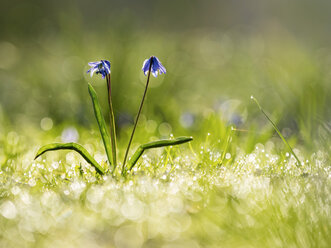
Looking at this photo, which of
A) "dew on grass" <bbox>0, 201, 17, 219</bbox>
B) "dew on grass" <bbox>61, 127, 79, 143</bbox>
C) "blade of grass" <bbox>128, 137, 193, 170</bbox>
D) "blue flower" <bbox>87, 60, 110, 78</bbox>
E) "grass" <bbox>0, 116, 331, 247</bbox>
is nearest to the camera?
"grass" <bbox>0, 116, 331, 247</bbox>

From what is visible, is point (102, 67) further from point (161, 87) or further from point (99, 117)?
point (161, 87)

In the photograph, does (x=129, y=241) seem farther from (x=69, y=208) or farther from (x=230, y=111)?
(x=230, y=111)

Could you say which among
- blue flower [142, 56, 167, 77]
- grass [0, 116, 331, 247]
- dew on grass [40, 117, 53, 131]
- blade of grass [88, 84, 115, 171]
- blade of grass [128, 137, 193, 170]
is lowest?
grass [0, 116, 331, 247]

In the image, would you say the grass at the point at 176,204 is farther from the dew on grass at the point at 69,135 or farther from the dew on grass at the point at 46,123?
the dew on grass at the point at 46,123

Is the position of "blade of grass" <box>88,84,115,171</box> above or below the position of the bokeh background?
below

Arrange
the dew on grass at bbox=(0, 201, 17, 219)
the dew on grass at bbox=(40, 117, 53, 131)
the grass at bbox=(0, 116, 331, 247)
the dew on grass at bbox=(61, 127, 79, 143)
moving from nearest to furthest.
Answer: the grass at bbox=(0, 116, 331, 247)
the dew on grass at bbox=(0, 201, 17, 219)
the dew on grass at bbox=(61, 127, 79, 143)
the dew on grass at bbox=(40, 117, 53, 131)

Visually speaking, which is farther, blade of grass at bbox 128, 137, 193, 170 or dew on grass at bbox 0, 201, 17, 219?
blade of grass at bbox 128, 137, 193, 170

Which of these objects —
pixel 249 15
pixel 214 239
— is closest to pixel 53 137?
pixel 214 239

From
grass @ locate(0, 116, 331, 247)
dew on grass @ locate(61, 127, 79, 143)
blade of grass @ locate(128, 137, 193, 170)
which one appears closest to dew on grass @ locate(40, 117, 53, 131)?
dew on grass @ locate(61, 127, 79, 143)

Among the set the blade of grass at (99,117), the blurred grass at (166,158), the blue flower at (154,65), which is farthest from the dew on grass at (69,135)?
the blue flower at (154,65)

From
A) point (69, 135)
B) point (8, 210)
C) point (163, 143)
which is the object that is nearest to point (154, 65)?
point (163, 143)

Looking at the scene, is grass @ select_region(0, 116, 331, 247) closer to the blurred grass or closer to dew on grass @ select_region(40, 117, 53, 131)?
the blurred grass
